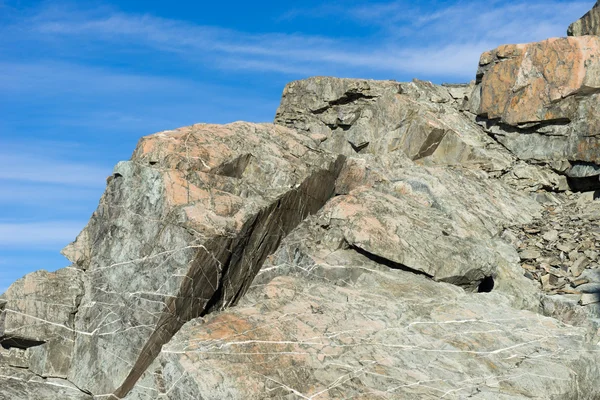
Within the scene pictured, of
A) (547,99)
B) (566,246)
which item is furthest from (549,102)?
(566,246)

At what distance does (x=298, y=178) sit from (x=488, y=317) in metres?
6.11

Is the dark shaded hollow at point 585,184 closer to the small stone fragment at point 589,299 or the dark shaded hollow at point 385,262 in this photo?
the small stone fragment at point 589,299

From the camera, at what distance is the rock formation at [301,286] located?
1308 cm

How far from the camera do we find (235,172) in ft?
58.8

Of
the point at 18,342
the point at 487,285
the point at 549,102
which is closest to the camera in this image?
the point at 18,342

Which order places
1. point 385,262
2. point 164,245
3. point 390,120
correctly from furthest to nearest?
point 390,120
point 385,262
point 164,245

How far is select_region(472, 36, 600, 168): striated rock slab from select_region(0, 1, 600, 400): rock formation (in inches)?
→ 22.5

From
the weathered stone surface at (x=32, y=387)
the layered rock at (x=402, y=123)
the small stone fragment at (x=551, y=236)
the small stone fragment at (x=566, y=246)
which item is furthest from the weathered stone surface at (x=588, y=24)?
the weathered stone surface at (x=32, y=387)

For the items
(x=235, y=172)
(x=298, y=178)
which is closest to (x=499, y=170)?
(x=298, y=178)

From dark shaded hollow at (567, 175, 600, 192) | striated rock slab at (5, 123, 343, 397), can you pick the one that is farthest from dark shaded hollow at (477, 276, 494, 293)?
dark shaded hollow at (567, 175, 600, 192)

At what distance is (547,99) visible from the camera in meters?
23.7

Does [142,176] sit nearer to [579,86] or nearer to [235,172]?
[235,172]

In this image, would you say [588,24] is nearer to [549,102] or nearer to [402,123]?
[549,102]

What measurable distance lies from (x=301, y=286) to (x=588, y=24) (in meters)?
17.2
